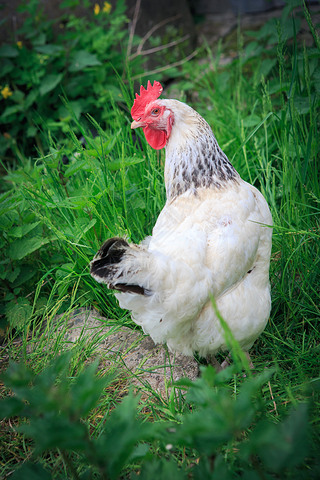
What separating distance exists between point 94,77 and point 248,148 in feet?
6.41

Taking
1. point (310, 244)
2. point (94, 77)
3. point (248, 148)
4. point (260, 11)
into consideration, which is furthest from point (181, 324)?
point (260, 11)

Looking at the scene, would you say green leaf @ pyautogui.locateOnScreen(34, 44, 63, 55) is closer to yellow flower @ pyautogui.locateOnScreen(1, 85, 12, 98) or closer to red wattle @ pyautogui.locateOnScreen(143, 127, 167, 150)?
yellow flower @ pyautogui.locateOnScreen(1, 85, 12, 98)

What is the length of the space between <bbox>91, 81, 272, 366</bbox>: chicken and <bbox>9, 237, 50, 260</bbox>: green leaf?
0.75 m

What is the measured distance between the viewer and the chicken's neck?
75.0 inches

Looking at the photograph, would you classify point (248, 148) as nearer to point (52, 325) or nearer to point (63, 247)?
point (63, 247)

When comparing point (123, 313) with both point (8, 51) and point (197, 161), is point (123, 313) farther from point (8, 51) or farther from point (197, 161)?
point (8, 51)

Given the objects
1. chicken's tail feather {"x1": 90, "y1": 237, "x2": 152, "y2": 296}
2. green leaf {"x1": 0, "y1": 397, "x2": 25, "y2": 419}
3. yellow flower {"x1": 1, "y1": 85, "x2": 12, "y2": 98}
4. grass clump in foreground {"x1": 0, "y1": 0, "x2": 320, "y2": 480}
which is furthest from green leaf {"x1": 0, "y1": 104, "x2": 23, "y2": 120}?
green leaf {"x1": 0, "y1": 397, "x2": 25, "y2": 419}

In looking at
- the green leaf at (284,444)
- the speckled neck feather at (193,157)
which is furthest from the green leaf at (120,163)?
the green leaf at (284,444)

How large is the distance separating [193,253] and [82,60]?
294 cm

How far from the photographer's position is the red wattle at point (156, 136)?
2029 mm

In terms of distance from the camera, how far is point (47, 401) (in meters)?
0.98

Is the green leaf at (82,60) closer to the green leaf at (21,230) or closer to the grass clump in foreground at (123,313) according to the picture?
the grass clump in foreground at (123,313)

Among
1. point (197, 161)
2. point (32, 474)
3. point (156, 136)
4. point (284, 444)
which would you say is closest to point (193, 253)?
point (197, 161)

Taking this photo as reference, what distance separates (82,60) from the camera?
12.4 ft
